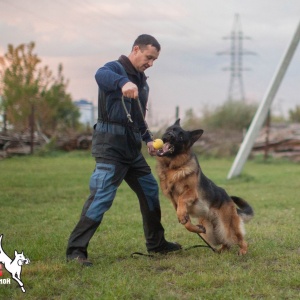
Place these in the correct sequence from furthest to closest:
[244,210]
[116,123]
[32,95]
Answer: [32,95]
[244,210]
[116,123]

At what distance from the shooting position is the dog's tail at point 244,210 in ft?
20.6

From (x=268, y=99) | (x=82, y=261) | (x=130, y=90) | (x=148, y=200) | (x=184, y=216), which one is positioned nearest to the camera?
(x=130, y=90)

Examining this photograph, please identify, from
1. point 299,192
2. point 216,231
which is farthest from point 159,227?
point 299,192

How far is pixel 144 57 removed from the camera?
5.24 meters

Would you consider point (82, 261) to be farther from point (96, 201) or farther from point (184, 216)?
point (184, 216)

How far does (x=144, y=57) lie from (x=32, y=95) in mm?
22279

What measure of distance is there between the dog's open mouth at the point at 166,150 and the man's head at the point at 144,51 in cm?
78

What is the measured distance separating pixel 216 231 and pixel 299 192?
21.2 feet

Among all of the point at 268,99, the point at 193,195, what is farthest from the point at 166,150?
the point at 268,99

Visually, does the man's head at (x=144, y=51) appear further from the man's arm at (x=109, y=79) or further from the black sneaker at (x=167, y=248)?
the black sneaker at (x=167, y=248)

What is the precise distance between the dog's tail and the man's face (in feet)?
6.62

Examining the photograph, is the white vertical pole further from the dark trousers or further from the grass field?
the dark trousers

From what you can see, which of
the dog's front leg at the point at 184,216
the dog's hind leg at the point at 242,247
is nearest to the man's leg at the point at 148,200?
the dog's front leg at the point at 184,216

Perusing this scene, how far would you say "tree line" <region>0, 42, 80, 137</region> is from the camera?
25781 millimetres
